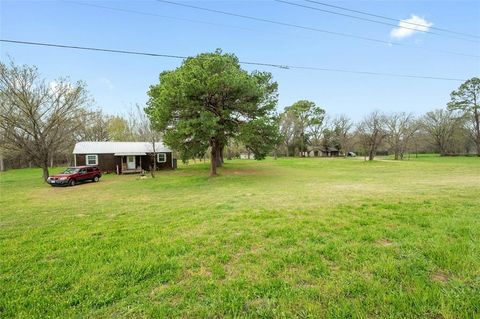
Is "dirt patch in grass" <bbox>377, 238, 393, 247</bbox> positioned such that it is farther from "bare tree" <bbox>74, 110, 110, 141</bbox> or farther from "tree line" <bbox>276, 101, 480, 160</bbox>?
"bare tree" <bbox>74, 110, 110, 141</bbox>

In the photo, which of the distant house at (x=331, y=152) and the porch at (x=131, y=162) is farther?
the distant house at (x=331, y=152)

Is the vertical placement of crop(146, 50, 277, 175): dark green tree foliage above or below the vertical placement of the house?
above

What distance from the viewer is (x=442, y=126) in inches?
1932

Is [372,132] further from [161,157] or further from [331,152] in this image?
[161,157]

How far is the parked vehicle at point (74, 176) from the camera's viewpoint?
15.6m

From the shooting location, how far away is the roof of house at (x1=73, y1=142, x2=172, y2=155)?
24453 mm

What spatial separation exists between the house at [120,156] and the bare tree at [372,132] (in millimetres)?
33303

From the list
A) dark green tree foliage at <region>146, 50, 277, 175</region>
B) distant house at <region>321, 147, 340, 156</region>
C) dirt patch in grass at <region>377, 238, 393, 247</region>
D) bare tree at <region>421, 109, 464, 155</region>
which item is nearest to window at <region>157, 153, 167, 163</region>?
dark green tree foliage at <region>146, 50, 277, 175</region>

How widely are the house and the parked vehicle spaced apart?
5.45 meters

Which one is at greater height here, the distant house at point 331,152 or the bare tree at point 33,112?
the bare tree at point 33,112

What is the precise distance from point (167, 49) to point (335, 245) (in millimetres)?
9580

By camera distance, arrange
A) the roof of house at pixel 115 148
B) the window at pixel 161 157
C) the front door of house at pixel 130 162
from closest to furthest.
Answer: the roof of house at pixel 115 148, the front door of house at pixel 130 162, the window at pixel 161 157

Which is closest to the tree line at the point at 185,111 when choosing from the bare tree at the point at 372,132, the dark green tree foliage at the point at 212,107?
the dark green tree foliage at the point at 212,107

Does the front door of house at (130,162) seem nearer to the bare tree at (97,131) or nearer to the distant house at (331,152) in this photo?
the bare tree at (97,131)
